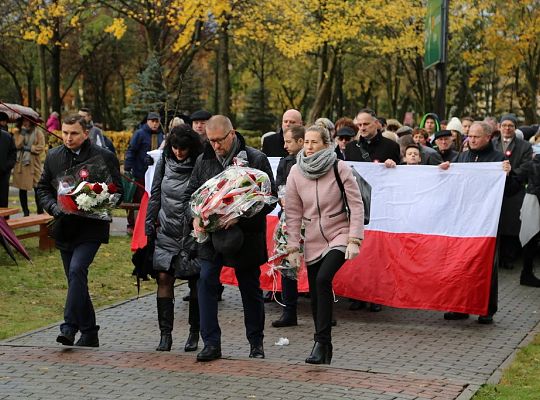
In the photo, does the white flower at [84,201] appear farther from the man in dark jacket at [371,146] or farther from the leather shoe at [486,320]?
the leather shoe at [486,320]

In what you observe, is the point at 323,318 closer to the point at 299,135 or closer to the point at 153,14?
the point at 299,135

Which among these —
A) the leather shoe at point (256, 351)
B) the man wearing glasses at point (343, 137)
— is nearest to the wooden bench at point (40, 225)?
the man wearing glasses at point (343, 137)

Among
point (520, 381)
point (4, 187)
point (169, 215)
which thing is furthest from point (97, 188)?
point (4, 187)

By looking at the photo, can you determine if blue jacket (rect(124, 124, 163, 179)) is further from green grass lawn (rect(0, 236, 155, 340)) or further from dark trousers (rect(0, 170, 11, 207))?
dark trousers (rect(0, 170, 11, 207))

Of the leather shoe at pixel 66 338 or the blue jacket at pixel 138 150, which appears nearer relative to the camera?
the leather shoe at pixel 66 338

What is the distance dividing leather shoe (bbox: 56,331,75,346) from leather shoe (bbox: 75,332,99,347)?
199 mm

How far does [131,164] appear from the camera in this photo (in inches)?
628

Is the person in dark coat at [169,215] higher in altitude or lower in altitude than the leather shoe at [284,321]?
higher

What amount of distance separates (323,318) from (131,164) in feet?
27.9

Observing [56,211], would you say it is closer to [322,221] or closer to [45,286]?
[322,221]

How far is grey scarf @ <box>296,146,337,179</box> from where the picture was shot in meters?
8.04

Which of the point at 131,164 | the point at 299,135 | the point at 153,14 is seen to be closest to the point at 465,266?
the point at 299,135

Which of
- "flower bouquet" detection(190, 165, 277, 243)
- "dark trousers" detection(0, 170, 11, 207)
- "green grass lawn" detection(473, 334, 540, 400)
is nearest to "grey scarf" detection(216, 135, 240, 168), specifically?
"flower bouquet" detection(190, 165, 277, 243)

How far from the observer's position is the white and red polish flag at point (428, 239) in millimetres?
10336
